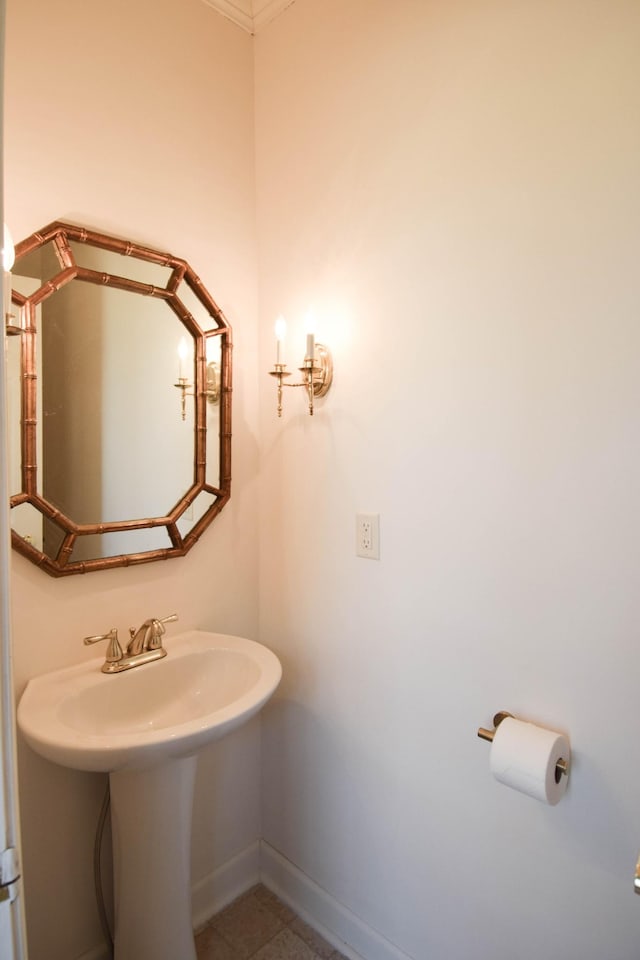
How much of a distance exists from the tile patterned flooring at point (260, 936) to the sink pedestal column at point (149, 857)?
0.24 meters

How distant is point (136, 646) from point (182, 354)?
0.86 meters

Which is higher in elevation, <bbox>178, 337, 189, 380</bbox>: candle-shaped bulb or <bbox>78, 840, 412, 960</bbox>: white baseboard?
<bbox>178, 337, 189, 380</bbox>: candle-shaped bulb

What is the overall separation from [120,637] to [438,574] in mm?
901

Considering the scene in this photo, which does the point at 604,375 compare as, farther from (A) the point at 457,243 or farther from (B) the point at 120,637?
(B) the point at 120,637

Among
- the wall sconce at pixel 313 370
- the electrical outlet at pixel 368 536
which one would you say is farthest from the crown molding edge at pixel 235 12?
the electrical outlet at pixel 368 536

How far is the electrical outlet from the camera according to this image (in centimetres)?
137

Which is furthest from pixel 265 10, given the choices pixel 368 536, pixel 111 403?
pixel 368 536

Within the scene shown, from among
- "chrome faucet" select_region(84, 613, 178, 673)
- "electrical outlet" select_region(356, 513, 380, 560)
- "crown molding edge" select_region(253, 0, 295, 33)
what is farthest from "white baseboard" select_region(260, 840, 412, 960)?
"crown molding edge" select_region(253, 0, 295, 33)

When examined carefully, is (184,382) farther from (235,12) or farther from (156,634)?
(235,12)

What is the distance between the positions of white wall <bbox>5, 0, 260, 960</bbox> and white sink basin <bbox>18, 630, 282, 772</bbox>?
0.11 m

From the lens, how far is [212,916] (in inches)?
62.7

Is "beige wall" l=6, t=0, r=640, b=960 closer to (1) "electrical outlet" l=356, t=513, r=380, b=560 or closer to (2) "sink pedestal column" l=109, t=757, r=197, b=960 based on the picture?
(1) "electrical outlet" l=356, t=513, r=380, b=560

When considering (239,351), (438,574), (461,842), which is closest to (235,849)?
(461,842)

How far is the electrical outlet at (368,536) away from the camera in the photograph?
1.37 m
